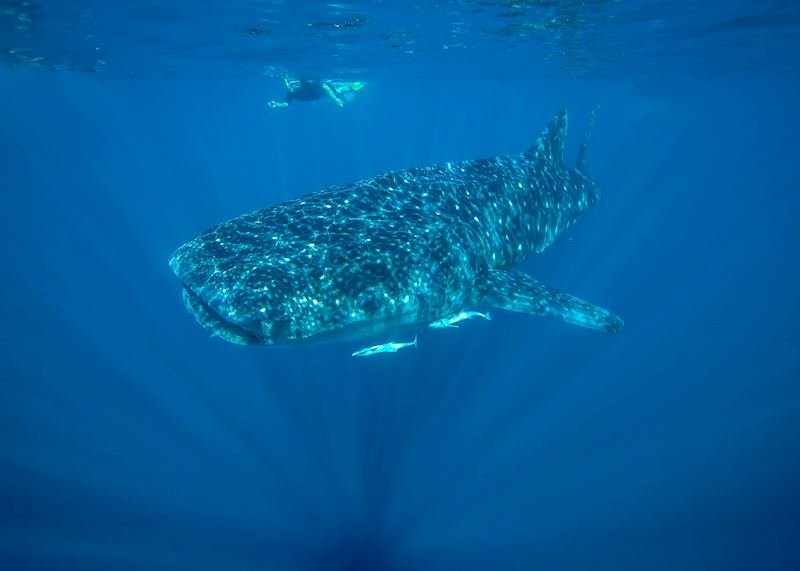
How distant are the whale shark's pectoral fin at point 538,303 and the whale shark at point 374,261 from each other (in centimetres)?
2

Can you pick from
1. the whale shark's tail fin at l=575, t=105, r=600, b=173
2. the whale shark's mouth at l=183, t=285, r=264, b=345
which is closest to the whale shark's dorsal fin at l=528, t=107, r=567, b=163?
the whale shark's tail fin at l=575, t=105, r=600, b=173

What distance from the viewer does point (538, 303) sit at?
7.71 meters

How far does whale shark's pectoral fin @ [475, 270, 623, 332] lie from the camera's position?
7.64 metres

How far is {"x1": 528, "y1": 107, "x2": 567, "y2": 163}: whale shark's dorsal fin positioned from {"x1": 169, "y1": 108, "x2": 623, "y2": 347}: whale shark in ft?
7.83

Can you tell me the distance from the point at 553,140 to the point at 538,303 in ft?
21.9

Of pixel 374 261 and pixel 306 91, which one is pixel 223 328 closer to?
pixel 374 261

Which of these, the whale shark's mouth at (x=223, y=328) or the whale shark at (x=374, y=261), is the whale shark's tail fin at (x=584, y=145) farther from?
the whale shark's mouth at (x=223, y=328)

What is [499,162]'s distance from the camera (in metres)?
10.6

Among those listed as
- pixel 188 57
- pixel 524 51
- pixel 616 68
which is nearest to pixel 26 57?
pixel 188 57

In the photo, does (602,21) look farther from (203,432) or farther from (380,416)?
(203,432)

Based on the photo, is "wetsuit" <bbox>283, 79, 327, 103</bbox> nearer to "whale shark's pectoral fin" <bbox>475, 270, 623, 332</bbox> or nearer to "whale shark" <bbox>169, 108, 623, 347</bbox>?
"whale shark" <bbox>169, 108, 623, 347</bbox>

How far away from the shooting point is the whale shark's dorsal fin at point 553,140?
476 inches

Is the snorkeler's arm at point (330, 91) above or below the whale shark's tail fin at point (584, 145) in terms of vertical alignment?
above

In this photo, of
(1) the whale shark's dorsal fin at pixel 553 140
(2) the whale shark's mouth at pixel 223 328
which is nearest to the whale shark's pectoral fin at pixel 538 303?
(2) the whale shark's mouth at pixel 223 328
